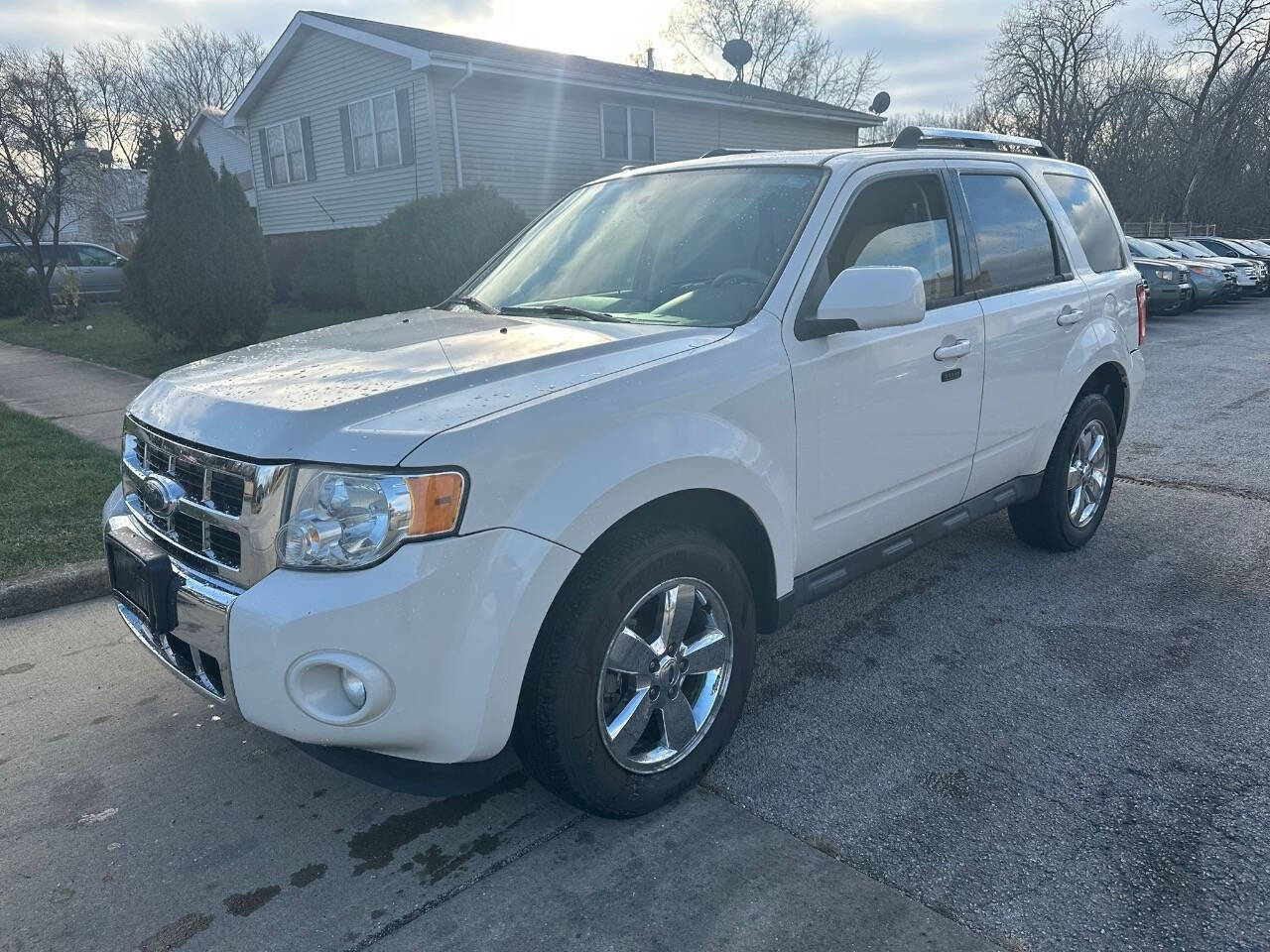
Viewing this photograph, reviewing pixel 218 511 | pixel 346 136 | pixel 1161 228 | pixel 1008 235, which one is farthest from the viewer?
pixel 1161 228

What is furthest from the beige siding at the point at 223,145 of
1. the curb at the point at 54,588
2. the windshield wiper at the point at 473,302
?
the windshield wiper at the point at 473,302

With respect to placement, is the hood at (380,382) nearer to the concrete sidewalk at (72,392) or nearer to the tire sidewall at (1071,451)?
the tire sidewall at (1071,451)

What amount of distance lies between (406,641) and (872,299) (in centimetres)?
172

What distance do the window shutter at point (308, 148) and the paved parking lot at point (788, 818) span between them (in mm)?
20412

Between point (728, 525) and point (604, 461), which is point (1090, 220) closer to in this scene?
point (728, 525)

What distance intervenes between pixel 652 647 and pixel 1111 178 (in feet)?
153

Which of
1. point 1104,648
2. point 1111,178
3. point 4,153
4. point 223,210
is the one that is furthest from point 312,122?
point 1111,178

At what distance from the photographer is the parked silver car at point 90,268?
23.2 metres

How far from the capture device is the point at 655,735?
9.20 feet

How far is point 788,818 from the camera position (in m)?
2.75

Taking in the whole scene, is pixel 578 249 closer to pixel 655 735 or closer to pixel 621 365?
pixel 621 365

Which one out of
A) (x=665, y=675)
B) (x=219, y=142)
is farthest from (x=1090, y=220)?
(x=219, y=142)

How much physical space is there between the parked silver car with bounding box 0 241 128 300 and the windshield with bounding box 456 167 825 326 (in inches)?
897

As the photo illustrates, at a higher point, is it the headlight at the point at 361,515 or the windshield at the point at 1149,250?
the headlight at the point at 361,515
